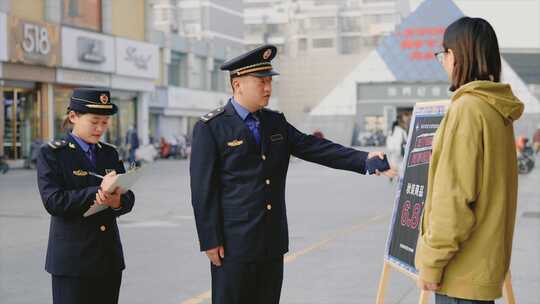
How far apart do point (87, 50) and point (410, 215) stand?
2979 cm

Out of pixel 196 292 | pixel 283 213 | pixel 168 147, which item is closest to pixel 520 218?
pixel 196 292

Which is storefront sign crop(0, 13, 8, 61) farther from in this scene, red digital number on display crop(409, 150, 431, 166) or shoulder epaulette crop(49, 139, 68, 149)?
shoulder epaulette crop(49, 139, 68, 149)

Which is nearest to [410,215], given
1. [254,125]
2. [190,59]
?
[254,125]

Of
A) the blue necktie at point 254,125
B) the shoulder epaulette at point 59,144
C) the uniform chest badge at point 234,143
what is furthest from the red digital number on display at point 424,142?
the shoulder epaulette at point 59,144

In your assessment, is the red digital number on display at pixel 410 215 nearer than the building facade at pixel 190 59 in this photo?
Yes

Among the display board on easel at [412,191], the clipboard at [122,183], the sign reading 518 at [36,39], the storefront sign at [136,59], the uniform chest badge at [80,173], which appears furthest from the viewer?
the storefront sign at [136,59]

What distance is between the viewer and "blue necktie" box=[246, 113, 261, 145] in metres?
3.87

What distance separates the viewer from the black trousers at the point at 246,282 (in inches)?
148

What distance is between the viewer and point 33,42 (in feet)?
94.9

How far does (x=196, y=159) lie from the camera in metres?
3.77

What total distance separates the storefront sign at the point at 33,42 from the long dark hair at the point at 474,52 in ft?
87.0

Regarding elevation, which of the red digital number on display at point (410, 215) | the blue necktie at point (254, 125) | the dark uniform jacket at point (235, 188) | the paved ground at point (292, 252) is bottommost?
the paved ground at point (292, 252)

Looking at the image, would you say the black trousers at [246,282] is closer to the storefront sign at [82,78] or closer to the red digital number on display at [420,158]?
the red digital number on display at [420,158]

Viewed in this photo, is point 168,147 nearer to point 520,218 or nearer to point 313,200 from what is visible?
point 313,200
